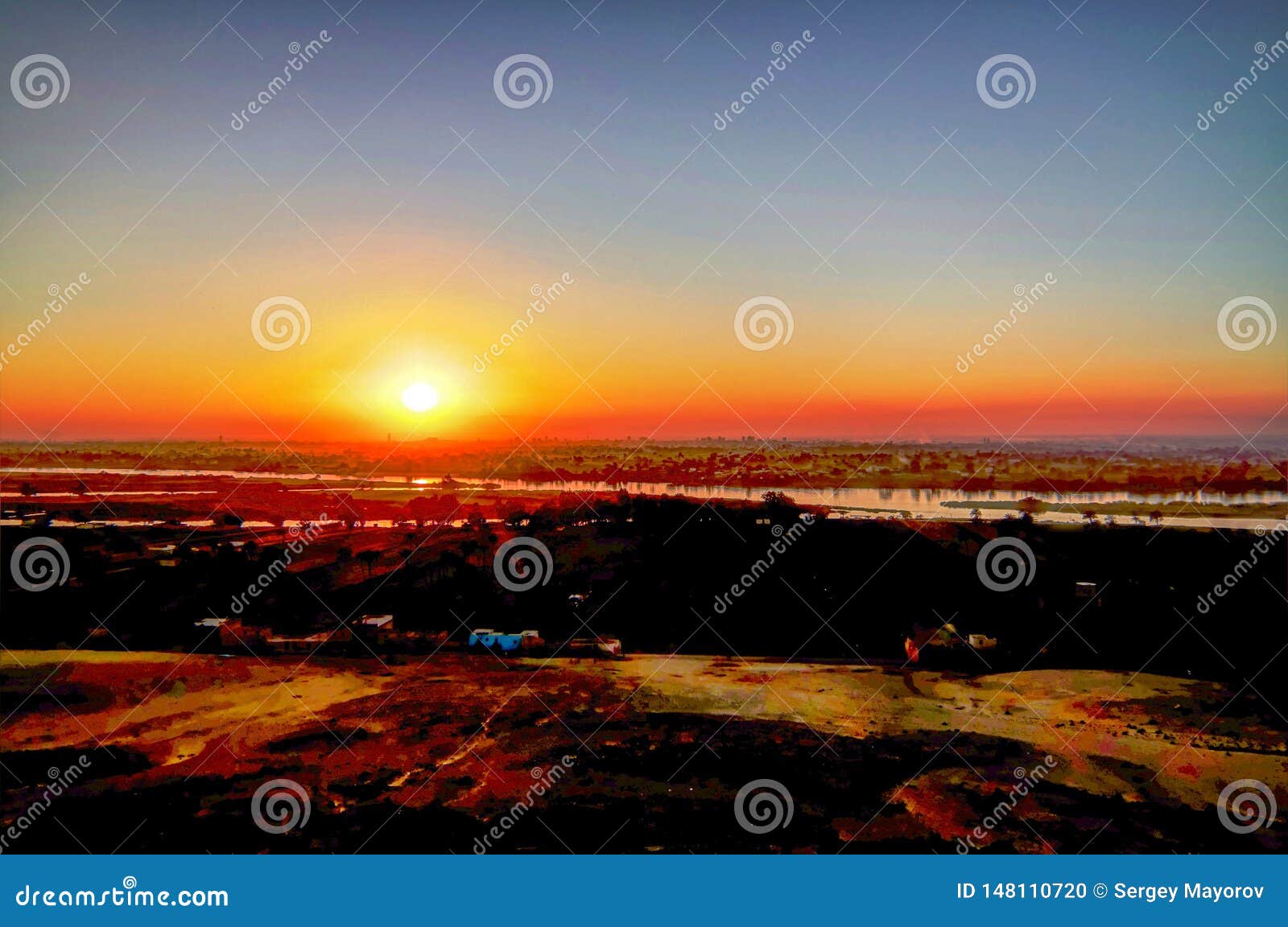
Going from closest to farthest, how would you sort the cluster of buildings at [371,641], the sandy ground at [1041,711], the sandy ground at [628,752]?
the sandy ground at [628,752], the sandy ground at [1041,711], the cluster of buildings at [371,641]

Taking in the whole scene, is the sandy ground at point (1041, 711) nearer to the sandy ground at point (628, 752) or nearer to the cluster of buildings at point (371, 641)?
the sandy ground at point (628, 752)

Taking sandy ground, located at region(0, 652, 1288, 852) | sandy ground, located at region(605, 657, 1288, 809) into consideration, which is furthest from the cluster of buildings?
sandy ground, located at region(605, 657, 1288, 809)

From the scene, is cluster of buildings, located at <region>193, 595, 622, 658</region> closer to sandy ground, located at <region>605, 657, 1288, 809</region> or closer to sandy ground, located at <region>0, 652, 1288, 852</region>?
sandy ground, located at <region>0, 652, 1288, 852</region>

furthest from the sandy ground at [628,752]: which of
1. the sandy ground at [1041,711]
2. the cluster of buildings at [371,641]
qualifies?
the cluster of buildings at [371,641]

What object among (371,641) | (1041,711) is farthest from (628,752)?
(371,641)

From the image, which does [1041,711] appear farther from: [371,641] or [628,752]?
[371,641]

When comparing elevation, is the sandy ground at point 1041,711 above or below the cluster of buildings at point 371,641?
below

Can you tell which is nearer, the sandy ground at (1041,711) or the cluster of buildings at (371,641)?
the sandy ground at (1041,711)

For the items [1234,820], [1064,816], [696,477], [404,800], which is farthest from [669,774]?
[696,477]

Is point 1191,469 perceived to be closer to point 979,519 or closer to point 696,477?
point 979,519
